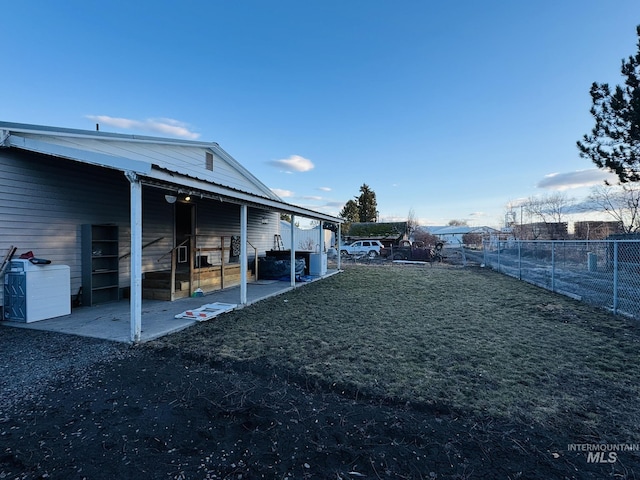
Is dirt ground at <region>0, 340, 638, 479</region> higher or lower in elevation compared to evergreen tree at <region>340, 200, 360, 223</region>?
lower

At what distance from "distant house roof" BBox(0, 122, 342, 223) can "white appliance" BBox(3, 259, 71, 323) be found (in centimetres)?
208

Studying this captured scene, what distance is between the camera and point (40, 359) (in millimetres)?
3725

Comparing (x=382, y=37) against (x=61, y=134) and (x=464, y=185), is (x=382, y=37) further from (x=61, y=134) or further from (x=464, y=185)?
(x=464, y=185)

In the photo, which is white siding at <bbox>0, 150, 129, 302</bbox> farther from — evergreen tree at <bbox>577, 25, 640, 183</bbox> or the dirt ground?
evergreen tree at <bbox>577, 25, 640, 183</bbox>

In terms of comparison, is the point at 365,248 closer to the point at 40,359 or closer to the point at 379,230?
the point at 379,230

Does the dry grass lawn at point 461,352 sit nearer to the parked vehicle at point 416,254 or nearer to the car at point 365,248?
the parked vehicle at point 416,254

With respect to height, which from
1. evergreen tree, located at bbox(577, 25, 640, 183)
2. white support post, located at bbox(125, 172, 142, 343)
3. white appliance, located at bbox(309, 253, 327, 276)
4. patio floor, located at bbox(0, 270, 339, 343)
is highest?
evergreen tree, located at bbox(577, 25, 640, 183)

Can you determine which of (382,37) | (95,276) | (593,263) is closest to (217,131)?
Result: (382,37)

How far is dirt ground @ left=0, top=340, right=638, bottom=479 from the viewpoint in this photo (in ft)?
6.33

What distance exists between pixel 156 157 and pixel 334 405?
322 inches

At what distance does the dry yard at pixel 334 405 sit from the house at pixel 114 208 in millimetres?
1425

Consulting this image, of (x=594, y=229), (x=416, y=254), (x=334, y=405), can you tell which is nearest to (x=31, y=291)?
(x=334, y=405)

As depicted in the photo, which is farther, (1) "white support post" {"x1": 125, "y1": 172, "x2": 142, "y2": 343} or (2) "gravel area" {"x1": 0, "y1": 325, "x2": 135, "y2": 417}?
(1) "white support post" {"x1": 125, "y1": 172, "x2": 142, "y2": 343}

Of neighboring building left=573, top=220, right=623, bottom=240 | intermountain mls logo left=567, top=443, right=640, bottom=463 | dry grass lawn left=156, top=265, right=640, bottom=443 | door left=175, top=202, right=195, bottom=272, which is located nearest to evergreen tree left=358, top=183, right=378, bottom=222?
neighboring building left=573, top=220, right=623, bottom=240
